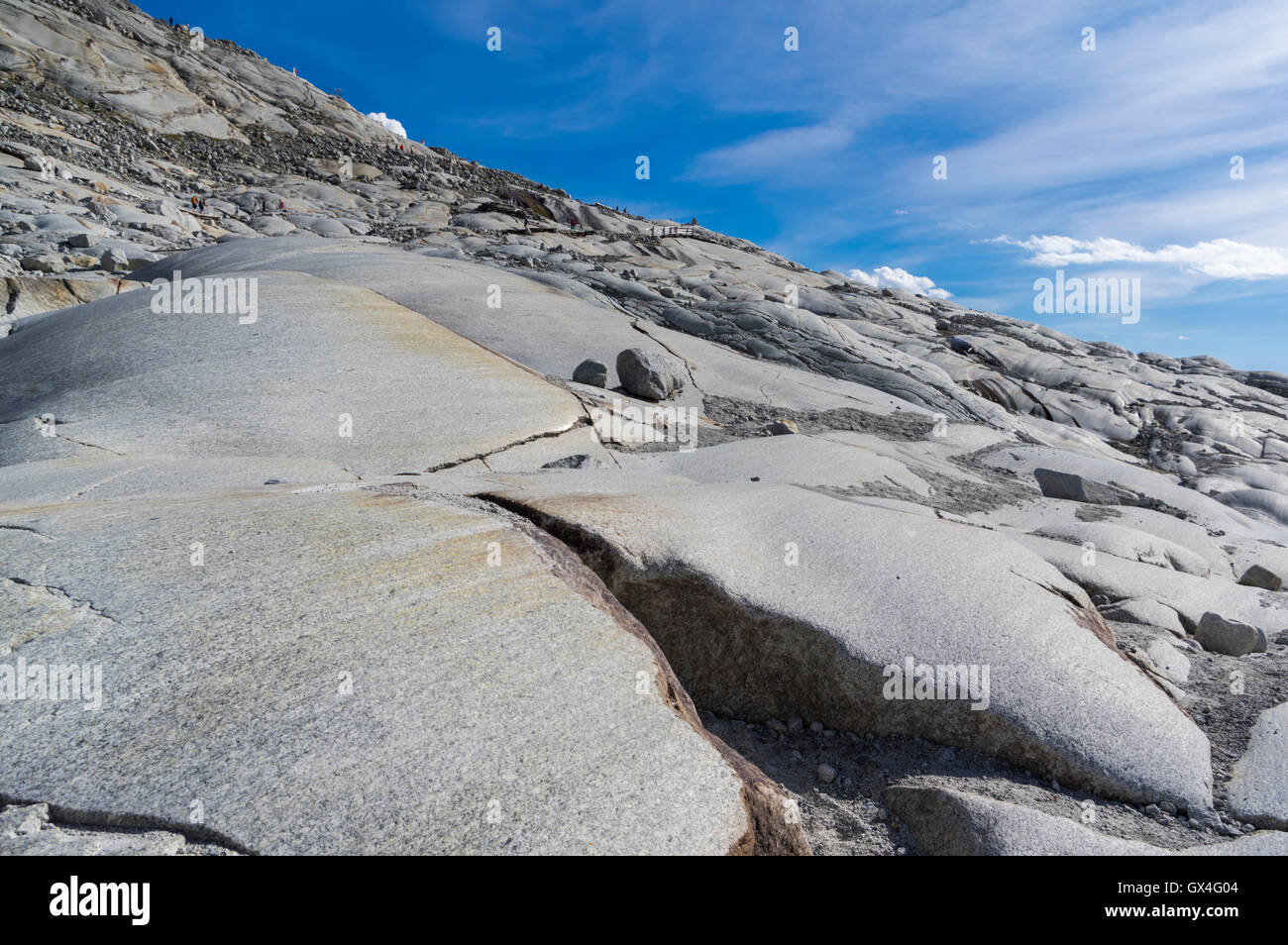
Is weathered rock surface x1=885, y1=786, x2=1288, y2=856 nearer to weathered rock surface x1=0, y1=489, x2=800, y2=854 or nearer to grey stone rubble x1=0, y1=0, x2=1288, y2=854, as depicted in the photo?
grey stone rubble x1=0, y1=0, x2=1288, y2=854

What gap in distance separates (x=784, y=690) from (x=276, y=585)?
2.46 m

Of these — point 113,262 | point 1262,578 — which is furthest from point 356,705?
point 113,262

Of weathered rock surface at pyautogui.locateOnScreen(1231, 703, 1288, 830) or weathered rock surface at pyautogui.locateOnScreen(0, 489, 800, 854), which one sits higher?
weathered rock surface at pyautogui.locateOnScreen(0, 489, 800, 854)

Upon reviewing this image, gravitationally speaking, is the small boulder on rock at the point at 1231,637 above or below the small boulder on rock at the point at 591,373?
below

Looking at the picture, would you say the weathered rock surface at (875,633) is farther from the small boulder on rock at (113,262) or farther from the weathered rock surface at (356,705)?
the small boulder on rock at (113,262)

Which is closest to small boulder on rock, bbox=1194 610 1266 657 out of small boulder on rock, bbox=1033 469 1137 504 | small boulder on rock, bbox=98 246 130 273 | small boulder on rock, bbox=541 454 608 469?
small boulder on rock, bbox=1033 469 1137 504

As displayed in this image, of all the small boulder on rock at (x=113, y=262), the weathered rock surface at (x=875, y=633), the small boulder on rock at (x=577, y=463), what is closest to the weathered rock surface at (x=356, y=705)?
the weathered rock surface at (x=875, y=633)

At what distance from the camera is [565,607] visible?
308 centimetres

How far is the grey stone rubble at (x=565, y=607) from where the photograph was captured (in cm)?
216

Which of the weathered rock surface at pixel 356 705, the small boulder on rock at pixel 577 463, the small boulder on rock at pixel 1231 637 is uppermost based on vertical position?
the small boulder on rock at pixel 577 463

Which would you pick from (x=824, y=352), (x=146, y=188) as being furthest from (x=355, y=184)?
(x=824, y=352)

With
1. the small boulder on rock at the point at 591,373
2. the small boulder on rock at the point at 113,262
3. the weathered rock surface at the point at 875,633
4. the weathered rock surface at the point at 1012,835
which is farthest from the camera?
the small boulder on rock at the point at 113,262

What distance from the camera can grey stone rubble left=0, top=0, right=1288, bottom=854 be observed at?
7.09ft

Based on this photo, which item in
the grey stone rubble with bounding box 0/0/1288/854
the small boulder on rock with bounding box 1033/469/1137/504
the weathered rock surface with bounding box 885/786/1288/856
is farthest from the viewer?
the small boulder on rock with bounding box 1033/469/1137/504
